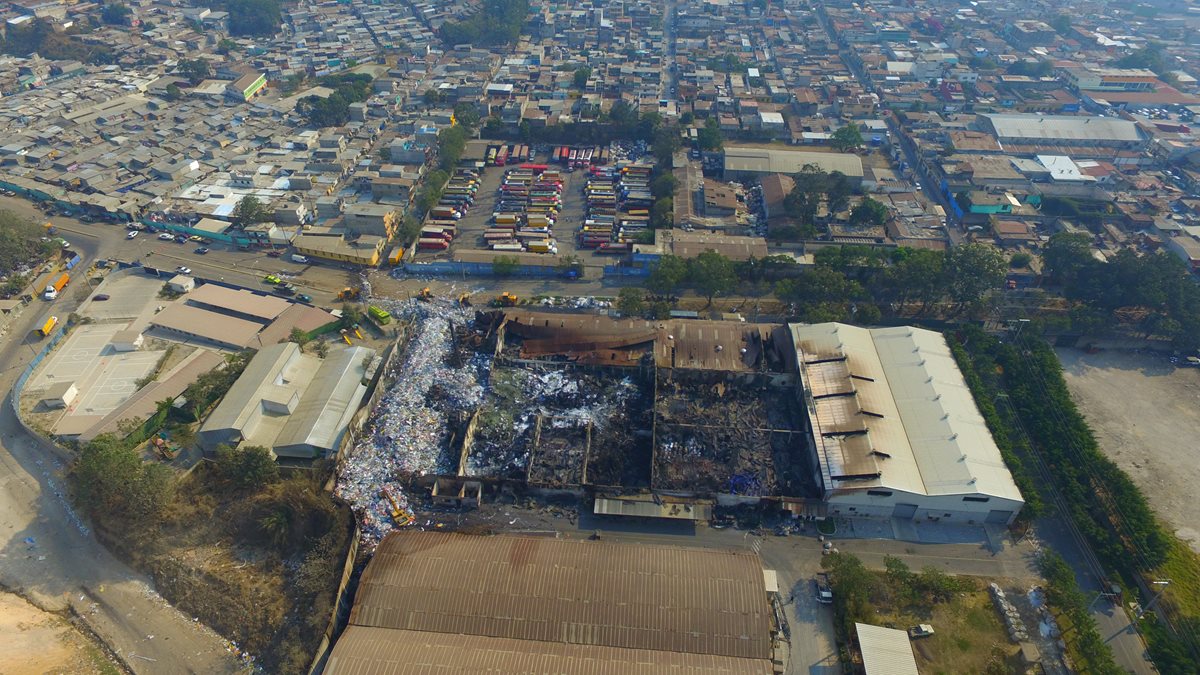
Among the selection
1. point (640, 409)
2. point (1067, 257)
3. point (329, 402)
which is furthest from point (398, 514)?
point (1067, 257)

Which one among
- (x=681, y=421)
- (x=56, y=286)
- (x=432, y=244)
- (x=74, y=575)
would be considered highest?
(x=56, y=286)

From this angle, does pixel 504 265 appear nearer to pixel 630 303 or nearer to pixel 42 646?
pixel 630 303

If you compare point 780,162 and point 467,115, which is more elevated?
point 467,115

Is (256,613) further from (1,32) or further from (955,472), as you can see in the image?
(1,32)

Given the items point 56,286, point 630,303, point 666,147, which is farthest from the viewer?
point 666,147

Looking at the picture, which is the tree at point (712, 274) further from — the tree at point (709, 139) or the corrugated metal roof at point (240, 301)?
the corrugated metal roof at point (240, 301)

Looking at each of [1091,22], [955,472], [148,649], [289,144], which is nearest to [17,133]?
[289,144]

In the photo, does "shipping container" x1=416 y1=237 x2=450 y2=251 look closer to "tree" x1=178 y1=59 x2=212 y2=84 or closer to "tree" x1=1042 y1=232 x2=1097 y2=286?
"tree" x1=1042 y1=232 x2=1097 y2=286
